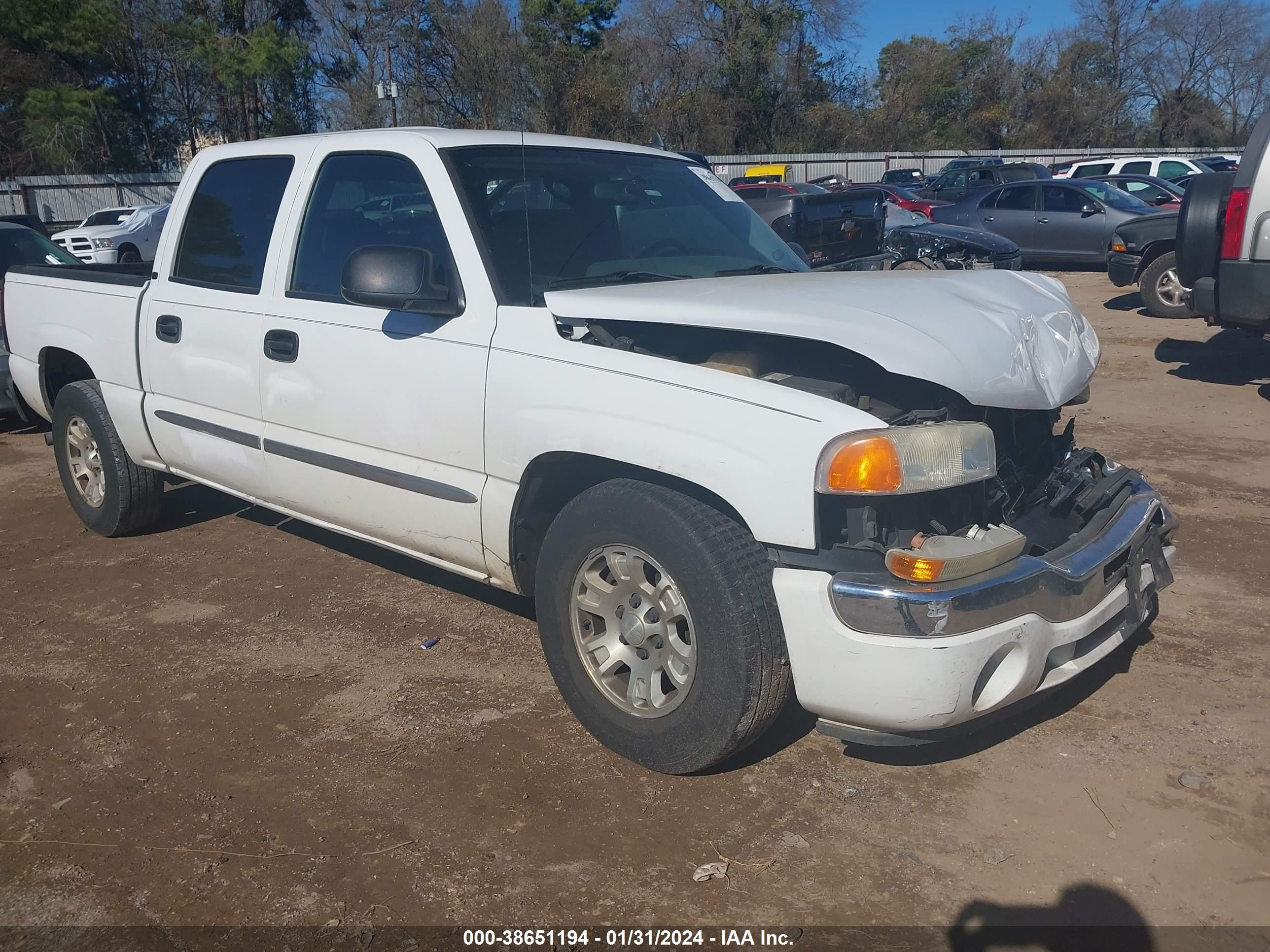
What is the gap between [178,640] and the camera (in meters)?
4.43

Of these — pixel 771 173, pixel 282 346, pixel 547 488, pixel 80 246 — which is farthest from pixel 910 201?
pixel 547 488

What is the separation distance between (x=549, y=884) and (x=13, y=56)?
140ft

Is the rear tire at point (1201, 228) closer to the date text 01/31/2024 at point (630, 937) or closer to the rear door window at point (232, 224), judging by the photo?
the rear door window at point (232, 224)

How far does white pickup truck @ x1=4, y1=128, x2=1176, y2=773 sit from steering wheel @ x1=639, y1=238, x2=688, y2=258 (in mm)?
14

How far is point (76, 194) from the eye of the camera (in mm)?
31828

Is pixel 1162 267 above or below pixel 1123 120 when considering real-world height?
below

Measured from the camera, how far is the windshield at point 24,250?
915cm

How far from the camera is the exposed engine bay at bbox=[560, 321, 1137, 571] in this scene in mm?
2865

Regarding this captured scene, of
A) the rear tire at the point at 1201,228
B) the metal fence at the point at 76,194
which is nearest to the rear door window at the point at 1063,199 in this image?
the rear tire at the point at 1201,228

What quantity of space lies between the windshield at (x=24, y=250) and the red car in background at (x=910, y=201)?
49.7 ft

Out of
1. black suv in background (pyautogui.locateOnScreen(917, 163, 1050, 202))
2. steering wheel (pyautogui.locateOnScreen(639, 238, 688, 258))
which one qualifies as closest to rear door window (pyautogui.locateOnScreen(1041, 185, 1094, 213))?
black suv in background (pyautogui.locateOnScreen(917, 163, 1050, 202))

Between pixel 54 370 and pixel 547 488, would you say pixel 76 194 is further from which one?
pixel 547 488

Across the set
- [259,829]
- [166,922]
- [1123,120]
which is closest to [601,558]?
[259,829]

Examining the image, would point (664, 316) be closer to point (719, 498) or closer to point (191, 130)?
point (719, 498)
